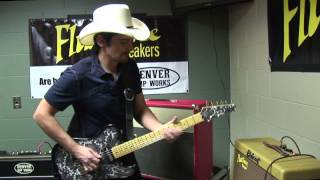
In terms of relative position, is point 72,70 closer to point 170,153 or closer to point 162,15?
point 170,153

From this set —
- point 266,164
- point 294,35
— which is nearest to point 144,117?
point 266,164

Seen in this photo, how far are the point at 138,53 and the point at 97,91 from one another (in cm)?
160

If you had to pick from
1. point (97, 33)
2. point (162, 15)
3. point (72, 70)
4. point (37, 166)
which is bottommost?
point (37, 166)

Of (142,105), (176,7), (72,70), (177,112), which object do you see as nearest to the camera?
(72,70)

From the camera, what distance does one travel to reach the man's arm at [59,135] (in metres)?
2.00

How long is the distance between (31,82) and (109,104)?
1.73 m

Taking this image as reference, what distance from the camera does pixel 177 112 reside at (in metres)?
2.65

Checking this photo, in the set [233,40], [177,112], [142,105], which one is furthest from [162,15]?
[142,105]

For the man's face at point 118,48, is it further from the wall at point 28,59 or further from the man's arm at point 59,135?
the wall at point 28,59

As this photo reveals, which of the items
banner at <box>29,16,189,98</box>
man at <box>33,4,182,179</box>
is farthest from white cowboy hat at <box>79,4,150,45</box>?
banner at <box>29,16,189,98</box>

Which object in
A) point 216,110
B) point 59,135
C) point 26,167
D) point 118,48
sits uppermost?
point 118,48

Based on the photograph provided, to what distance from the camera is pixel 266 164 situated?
190 cm

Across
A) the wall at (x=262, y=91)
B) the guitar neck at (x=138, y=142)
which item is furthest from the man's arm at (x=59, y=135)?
the wall at (x=262, y=91)

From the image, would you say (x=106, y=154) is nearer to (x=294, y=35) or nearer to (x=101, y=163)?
(x=101, y=163)
